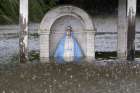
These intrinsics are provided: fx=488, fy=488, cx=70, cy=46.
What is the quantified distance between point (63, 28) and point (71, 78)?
477 cm

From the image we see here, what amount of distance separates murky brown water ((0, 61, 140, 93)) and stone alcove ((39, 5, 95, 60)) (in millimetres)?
861

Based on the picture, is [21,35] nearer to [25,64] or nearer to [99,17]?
[25,64]

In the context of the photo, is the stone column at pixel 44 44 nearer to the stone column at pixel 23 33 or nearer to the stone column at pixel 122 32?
the stone column at pixel 23 33

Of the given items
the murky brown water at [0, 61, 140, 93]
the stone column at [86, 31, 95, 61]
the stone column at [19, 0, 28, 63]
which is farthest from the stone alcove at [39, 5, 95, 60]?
the murky brown water at [0, 61, 140, 93]

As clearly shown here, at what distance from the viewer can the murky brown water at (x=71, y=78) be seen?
12930mm

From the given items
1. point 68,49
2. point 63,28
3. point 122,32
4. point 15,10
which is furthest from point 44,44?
point 15,10

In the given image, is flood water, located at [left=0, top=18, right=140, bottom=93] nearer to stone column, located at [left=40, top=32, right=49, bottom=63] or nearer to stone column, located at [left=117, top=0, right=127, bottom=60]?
stone column, located at [left=40, top=32, right=49, bottom=63]

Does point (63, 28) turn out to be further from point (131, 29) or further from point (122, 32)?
point (122, 32)

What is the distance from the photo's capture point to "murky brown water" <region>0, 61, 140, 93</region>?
12930 mm

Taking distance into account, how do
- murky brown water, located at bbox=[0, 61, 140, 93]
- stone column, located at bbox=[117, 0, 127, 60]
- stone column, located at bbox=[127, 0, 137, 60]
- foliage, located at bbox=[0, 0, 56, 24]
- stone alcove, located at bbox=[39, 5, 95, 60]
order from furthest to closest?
foliage, located at bbox=[0, 0, 56, 24], stone column, located at bbox=[117, 0, 127, 60], stone alcove, located at bbox=[39, 5, 95, 60], stone column, located at bbox=[127, 0, 137, 60], murky brown water, located at bbox=[0, 61, 140, 93]

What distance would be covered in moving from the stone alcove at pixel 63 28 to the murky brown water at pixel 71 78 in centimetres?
86

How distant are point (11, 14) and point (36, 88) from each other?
38365 millimetres

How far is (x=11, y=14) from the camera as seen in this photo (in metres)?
50.8

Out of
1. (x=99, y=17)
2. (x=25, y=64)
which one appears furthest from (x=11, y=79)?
(x=99, y=17)
